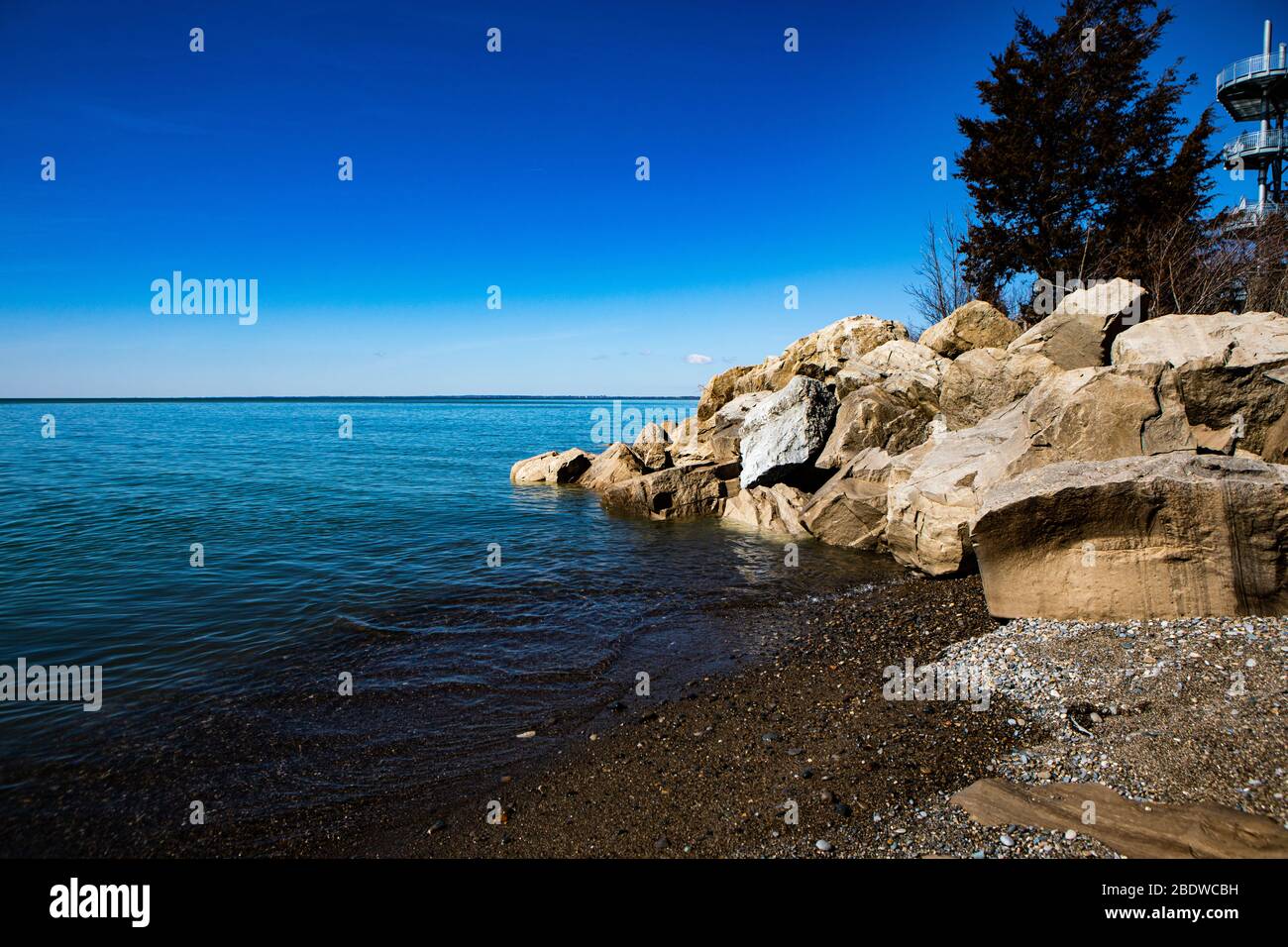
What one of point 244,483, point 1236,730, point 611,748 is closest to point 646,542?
point 611,748

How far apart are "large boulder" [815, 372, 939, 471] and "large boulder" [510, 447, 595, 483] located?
13.1m

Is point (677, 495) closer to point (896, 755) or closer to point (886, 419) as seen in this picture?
point (886, 419)

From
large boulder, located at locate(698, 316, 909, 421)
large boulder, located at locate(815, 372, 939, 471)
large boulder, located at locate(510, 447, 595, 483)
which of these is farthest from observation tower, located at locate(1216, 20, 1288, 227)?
large boulder, located at locate(510, 447, 595, 483)

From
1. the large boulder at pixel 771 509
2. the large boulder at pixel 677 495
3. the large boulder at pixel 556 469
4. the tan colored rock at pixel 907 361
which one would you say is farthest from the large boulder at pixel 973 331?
the large boulder at pixel 556 469

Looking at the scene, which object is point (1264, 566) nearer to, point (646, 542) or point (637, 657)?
point (637, 657)

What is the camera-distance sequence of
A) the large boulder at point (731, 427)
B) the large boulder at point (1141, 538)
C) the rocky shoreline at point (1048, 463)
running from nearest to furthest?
the large boulder at point (1141, 538) → the rocky shoreline at point (1048, 463) → the large boulder at point (731, 427)

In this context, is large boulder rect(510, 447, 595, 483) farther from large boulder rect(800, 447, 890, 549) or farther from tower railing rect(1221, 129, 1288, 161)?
tower railing rect(1221, 129, 1288, 161)

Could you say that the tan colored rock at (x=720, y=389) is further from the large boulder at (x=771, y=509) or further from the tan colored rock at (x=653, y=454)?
the large boulder at (x=771, y=509)

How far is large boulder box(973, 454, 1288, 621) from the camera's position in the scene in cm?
761

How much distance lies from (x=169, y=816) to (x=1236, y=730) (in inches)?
398

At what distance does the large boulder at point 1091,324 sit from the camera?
1488 centimetres

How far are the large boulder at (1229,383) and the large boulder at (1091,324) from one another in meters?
2.10

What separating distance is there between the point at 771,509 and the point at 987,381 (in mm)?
6679

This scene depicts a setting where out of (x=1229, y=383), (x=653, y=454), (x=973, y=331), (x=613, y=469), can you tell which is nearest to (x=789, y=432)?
(x=973, y=331)
